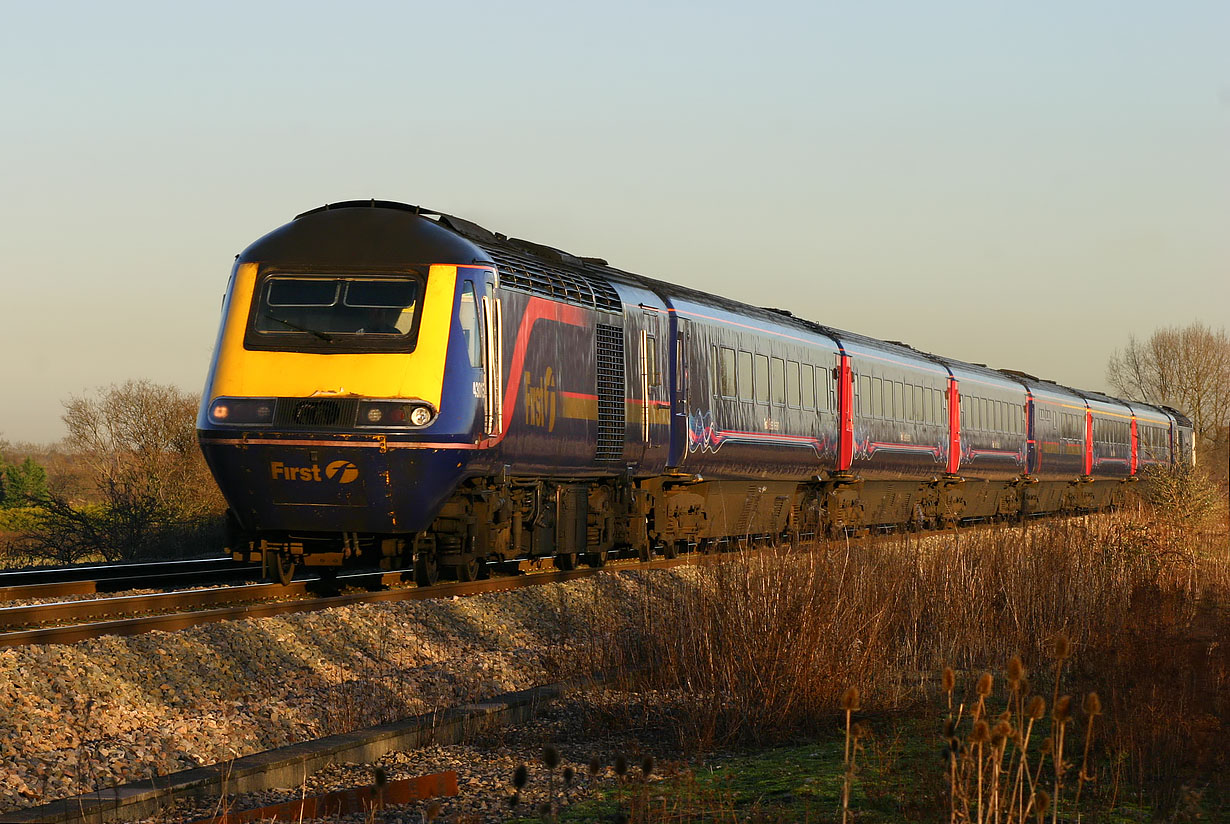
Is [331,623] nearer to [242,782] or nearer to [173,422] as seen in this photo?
[242,782]

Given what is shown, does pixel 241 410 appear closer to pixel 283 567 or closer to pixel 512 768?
pixel 283 567

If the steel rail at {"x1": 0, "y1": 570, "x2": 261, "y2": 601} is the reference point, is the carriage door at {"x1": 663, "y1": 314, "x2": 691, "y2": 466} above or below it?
above

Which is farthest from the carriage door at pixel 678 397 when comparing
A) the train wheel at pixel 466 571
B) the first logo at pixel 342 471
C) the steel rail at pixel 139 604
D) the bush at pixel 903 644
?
the first logo at pixel 342 471

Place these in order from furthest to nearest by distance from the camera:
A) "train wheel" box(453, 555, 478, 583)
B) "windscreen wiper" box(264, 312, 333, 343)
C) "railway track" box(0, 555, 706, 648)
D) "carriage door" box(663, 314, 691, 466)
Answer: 1. "carriage door" box(663, 314, 691, 466)
2. "train wheel" box(453, 555, 478, 583)
3. "windscreen wiper" box(264, 312, 333, 343)
4. "railway track" box(0, 555, 706, 648)

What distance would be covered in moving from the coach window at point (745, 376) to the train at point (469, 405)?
0.03 m

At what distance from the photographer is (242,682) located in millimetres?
9875

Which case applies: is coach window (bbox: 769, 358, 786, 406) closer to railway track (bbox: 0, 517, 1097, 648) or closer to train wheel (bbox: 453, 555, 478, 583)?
railway track (bbox: 0, 517, 1097, 648)

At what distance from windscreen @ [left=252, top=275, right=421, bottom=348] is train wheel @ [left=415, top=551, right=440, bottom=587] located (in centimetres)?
232

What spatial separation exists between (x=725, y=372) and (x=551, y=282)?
17.5 ft

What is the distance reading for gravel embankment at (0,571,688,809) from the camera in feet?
25.2

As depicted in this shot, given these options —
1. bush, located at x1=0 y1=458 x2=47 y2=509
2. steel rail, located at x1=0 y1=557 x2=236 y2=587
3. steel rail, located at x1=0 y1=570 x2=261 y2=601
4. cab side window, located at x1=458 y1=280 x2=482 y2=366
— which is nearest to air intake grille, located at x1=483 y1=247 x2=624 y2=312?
cab side window, located at x1=458 y1=280 x2=482 y2=366

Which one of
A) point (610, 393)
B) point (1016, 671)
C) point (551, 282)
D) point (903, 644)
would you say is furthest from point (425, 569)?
point (1016, 671)

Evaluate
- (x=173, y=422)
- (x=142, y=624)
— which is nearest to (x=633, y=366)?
(x=142, y=624)

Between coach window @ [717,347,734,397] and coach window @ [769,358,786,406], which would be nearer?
coach window @ [717,347,734,397]
